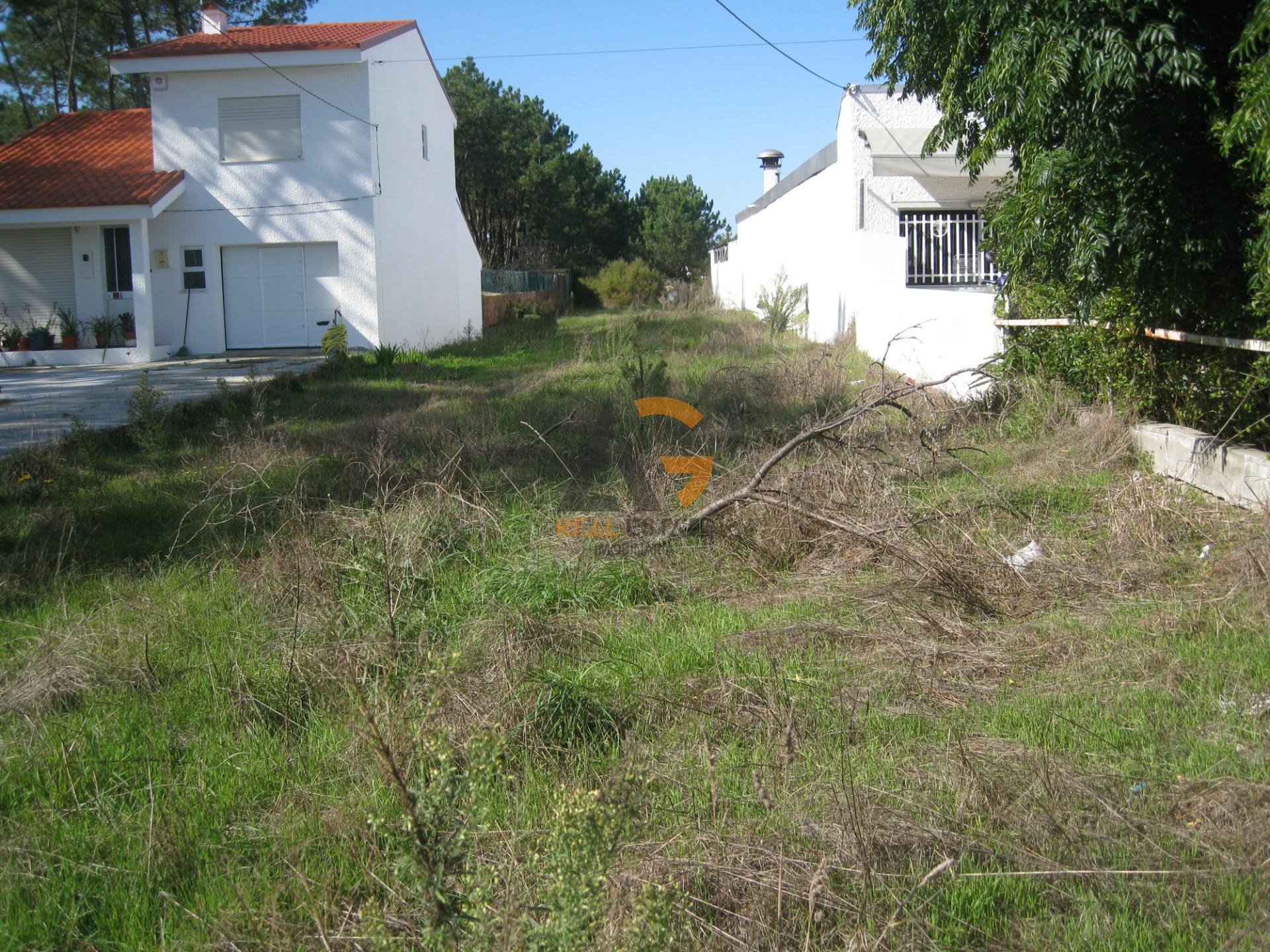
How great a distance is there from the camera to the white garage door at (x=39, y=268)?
20.3 metres

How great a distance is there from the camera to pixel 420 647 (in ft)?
14.2

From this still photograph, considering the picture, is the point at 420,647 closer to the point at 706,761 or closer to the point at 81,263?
the point at 706,761

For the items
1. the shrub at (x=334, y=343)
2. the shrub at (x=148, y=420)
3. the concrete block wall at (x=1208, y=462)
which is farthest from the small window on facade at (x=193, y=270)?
the concrete block wall at (x=1208, y=462)

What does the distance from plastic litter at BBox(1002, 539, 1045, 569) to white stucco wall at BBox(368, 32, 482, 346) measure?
15767 millimetres

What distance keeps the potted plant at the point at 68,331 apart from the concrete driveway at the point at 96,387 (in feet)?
2.70

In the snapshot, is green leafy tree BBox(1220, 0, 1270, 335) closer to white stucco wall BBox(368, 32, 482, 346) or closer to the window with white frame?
white stucco wall BBox(368, 32, 482, 346)

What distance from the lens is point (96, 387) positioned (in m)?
15.2

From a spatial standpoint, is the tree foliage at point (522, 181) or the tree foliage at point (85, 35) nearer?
the tree foliage at point (85, 35)

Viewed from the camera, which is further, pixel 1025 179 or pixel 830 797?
pixel 1025 179

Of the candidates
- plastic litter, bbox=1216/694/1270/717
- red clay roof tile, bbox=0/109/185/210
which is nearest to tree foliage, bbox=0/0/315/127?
red clay roof tile, bbox=0/109/185/210

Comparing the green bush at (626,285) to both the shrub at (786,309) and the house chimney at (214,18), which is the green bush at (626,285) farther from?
the house chimney at (214,18)

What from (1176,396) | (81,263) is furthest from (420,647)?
(81,263)

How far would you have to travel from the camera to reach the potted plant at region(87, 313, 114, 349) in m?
19.6

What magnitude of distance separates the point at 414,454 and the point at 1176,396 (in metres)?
6.23
